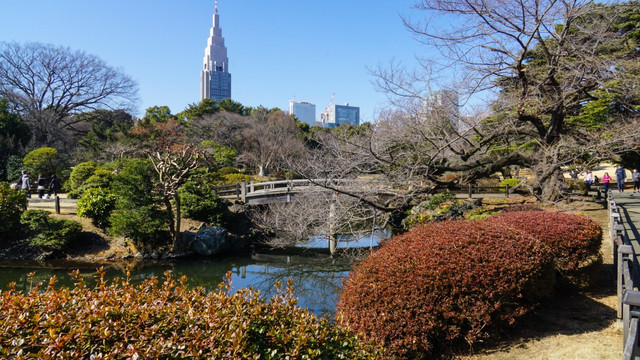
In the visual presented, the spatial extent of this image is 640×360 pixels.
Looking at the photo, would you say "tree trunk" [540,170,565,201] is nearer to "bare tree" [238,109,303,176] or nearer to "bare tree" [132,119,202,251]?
"bare tree" [132,119,202,251]

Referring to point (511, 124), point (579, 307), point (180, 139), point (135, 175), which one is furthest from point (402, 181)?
point (180, 139)

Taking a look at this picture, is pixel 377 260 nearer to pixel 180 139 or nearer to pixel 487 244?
pixel 487 244

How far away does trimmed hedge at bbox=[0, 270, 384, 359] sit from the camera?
6.88ft

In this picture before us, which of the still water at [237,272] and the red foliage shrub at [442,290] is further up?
the red foliage shrub at [442,290]

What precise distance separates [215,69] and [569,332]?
128 metres

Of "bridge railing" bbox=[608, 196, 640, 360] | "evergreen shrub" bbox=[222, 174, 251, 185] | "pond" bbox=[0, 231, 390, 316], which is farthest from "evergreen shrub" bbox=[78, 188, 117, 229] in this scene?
"bridge railing" bbox=[608, 196, 640, 360]

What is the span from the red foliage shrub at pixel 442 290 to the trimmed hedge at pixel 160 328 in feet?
3.00

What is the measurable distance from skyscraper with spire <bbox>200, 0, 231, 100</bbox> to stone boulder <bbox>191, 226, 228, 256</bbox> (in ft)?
370

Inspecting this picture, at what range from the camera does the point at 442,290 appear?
3977mm

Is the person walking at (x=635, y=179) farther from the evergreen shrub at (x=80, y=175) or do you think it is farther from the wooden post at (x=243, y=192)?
the evergreen shrub at (x=80, y=175)

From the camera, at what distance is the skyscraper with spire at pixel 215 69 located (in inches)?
4742

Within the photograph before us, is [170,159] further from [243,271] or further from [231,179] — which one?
[231,179]

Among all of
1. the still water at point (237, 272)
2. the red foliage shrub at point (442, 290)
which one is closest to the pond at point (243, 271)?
the still water at point (237, 272)

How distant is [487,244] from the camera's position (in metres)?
4.51
